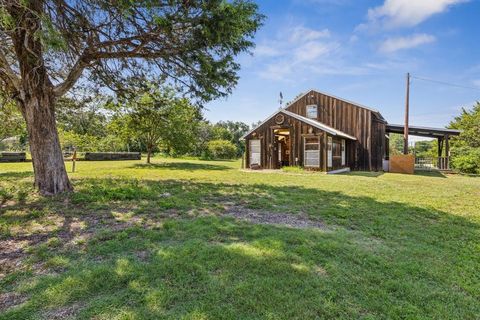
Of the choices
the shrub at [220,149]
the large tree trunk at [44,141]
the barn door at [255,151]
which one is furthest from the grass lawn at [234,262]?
the shrub at [220,149]

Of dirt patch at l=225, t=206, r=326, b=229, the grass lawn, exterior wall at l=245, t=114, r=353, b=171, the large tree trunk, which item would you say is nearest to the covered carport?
exterior wall at l=245, t=114, r=353, b=171

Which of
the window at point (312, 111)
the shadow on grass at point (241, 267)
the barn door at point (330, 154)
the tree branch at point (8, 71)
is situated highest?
the window at point (312, 111)

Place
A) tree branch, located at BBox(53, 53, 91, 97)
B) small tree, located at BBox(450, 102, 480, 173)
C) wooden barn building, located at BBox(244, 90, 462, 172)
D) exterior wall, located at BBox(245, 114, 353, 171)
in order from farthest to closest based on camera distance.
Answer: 1. small tree, located at BBox(450, 102, 480, 173)
2. wooden barn building, located at BBox(244, 90, 462, 172)
3. exterior wall, located at BBox(245, 114, 353, 171)
4. tree branch, located at BBox(53, 53, 91, 97)

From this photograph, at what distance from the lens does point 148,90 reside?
9969 mm

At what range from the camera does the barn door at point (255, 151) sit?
1786cm

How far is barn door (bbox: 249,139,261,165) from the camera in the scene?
58.6 feet

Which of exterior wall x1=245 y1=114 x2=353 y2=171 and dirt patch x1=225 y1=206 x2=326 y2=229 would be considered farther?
exterior wall x1=245 y1=114 x2=353 y2=171

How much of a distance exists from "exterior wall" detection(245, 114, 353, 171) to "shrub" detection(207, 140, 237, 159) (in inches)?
746

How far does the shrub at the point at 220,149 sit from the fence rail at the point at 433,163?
22.7m

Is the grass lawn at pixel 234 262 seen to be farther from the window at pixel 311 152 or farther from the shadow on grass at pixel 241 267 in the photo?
the window at pixel 311 152

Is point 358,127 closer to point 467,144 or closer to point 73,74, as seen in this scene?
point 467,144

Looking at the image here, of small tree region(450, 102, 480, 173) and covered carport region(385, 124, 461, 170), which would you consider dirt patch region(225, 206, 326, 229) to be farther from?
small tree region(450, 102, 480, 173)

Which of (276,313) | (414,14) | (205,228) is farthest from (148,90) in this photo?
(414,14)

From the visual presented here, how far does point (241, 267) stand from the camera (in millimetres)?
2986
